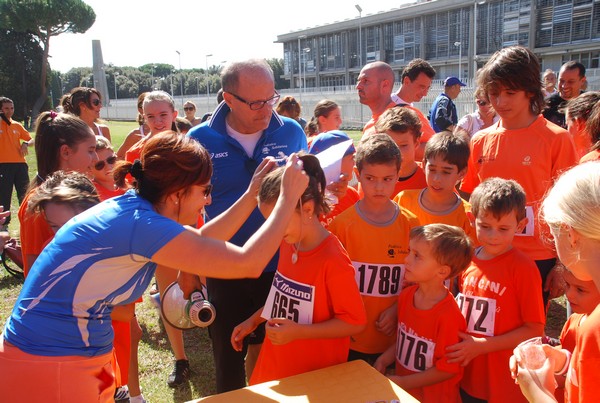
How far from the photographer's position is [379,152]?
2.63 meters

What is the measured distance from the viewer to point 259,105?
2.73m

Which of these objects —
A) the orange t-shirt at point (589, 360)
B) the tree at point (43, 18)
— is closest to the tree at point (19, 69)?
the tree at point (43, 18)

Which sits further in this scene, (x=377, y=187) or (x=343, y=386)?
(x=377, y=187)

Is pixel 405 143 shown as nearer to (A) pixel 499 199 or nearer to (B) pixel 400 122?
(B) pixel 400 122

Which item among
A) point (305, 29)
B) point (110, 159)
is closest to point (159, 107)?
point (110, 159)

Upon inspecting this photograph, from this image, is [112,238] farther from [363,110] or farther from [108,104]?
[108,104]

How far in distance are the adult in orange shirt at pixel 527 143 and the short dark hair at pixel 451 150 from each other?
0.17 m

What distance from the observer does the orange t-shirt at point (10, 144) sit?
852 centimetres

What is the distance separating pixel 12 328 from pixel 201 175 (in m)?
0.90

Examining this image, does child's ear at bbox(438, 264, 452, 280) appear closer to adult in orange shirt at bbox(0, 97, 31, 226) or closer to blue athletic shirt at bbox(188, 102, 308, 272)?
blue athletic shirt at bbox(188, 102, 308, 272)

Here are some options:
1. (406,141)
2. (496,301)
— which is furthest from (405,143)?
(496,301)

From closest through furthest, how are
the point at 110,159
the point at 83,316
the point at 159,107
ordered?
the point at 83,316, the point at 110,159, the point at 159,107

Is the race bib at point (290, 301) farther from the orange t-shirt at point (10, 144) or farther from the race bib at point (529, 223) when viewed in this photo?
the orange t-shirt at point (10, 144)

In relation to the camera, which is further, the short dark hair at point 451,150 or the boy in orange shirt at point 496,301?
the short dark hair at point 451,150
